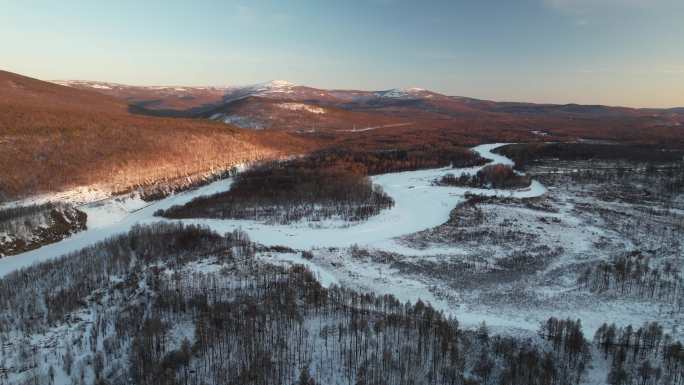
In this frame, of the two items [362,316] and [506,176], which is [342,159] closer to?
[506,176]

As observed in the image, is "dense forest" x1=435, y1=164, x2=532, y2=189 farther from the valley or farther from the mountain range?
the mountain range

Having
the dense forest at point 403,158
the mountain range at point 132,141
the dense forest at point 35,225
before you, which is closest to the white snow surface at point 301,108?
the mountain range at point 132,141

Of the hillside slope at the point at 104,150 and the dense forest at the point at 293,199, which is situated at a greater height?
the hillside slope at the point at 104,150

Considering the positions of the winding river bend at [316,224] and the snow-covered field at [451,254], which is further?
the winding river bend at [316,224]

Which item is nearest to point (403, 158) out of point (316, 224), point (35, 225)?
point (316, 224)

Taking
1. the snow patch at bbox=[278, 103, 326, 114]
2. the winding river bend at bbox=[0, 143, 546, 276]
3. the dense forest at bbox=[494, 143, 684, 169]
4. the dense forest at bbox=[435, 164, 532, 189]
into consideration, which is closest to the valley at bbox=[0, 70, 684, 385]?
the winding river bend at bbox=[0, 143, 546, 276]

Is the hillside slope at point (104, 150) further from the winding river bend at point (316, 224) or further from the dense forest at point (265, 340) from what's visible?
the dense forest at point (265, 340)

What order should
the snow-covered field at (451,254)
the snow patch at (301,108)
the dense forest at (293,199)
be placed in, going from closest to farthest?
the snow-covered field at (451,254) → the dense forest at (293,199) → the snow patch at (301,108)
